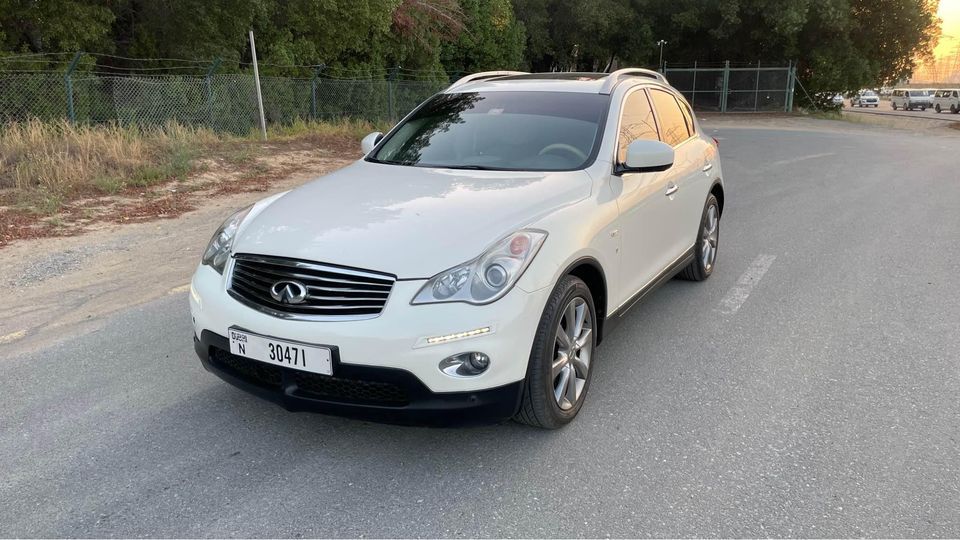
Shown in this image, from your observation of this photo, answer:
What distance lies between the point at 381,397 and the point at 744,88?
3774cm

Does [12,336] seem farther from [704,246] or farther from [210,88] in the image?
[210,88]

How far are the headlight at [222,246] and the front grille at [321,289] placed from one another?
0.36 meters

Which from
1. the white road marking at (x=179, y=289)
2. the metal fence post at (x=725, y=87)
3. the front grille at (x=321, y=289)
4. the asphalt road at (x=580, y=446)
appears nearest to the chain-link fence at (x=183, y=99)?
the white road marking at (x=179, y=289)

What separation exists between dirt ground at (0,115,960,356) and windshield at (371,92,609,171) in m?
2.51

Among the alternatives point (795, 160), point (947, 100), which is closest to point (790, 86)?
point (947, 100)

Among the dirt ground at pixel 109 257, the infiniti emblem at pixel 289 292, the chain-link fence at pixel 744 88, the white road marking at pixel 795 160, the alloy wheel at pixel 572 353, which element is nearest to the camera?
the infiniti emblem at pixel 289 292

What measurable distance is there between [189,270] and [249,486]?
3.90 metres

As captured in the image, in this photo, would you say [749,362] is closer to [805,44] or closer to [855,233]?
[855,233]

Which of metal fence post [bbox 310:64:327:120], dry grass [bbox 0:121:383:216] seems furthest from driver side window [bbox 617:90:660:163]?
metal fence post [bbox 310:64:327:120]

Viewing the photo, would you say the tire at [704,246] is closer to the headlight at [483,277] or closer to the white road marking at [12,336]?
the headlight at [483,277]

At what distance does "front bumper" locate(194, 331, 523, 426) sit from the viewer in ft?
9.53

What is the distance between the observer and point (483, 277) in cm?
296

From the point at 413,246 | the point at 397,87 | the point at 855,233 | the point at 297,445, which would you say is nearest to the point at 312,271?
the point at 413,246

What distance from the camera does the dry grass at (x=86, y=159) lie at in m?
9.33
